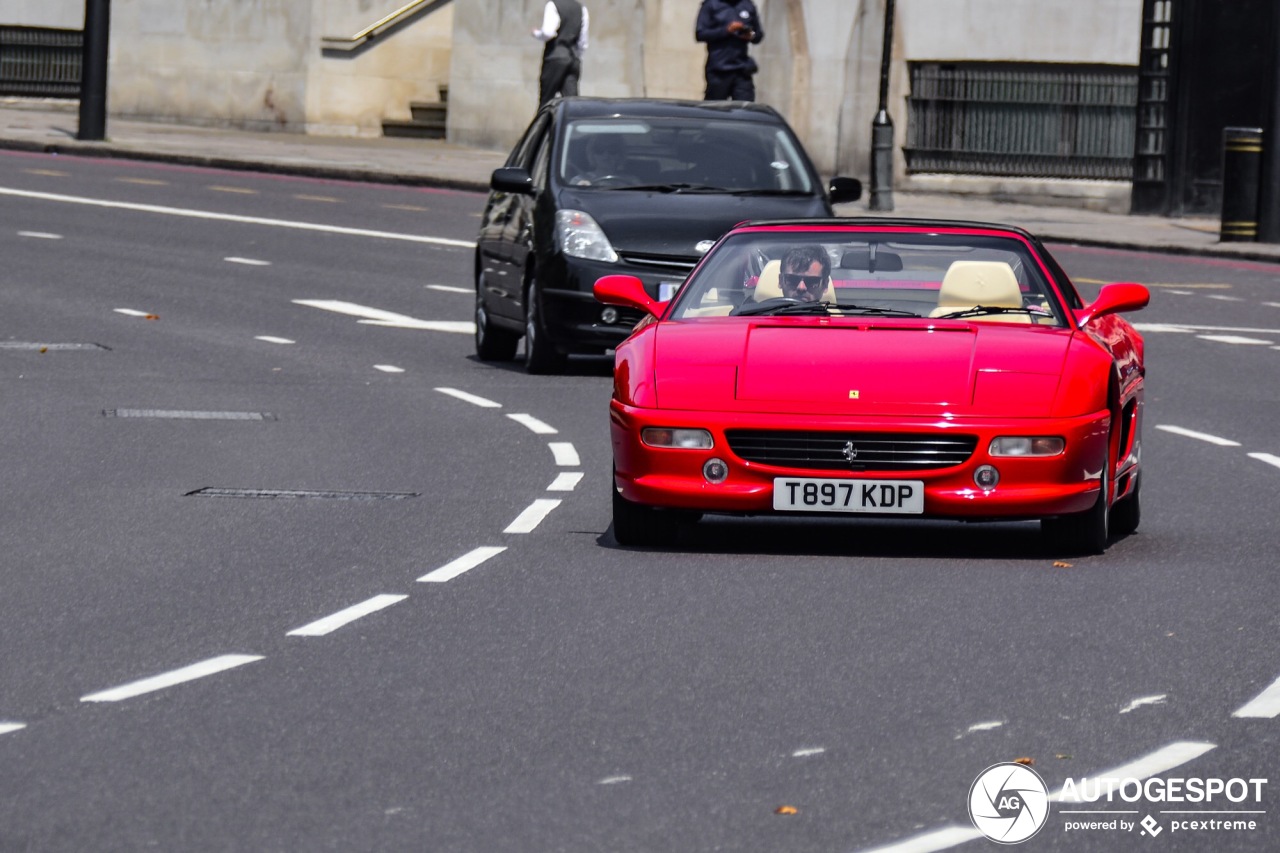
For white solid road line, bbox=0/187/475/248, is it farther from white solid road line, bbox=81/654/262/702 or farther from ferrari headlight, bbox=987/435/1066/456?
white solid road line, bbox=81/654/262/702

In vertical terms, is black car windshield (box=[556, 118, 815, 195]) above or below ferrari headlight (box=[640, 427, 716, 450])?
above

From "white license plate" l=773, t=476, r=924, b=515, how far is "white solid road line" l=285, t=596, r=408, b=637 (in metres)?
1.76

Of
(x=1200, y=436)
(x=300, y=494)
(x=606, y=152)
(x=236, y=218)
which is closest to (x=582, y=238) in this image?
(x=606, y=152)

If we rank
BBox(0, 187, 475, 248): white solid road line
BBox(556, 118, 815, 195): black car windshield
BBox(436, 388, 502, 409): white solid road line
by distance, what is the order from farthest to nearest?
BBox(0, 187, 475, 248): white solid road line < BBox(556, 118, 815, 195): black car windshield < BBox(436, 388, 502, 409): white solid road line

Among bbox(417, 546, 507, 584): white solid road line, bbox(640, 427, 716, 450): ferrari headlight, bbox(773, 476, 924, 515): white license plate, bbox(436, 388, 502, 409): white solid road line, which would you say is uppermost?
bbox(640, 427, 716, 450): ferrari headlight

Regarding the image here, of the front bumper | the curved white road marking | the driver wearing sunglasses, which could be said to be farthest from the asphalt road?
the driver wearing sunglasses

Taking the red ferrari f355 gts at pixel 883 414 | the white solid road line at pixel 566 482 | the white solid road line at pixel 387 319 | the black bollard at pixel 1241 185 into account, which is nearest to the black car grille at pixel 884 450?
the red ferrari f355 gts at pixel 883 414

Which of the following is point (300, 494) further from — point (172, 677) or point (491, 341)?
point (491, 341)

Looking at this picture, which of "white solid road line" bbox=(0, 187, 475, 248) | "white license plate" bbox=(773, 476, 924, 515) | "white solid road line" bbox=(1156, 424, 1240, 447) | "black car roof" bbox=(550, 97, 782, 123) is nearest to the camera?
"white license plate" bbox=(773, 476, 924, 515)

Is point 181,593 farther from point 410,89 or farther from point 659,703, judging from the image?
point 410,89

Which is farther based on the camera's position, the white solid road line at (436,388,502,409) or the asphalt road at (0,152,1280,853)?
the white solid road line at (436,388,502,409)

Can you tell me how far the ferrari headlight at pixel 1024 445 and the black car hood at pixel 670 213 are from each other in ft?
24.6

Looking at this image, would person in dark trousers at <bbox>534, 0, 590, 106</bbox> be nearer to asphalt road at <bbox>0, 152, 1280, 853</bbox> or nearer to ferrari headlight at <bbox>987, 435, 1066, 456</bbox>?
asphalt road at <bbox>0, 152, 1280, 853</bbox>

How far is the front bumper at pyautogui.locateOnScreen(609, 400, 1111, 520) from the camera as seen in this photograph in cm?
1035
